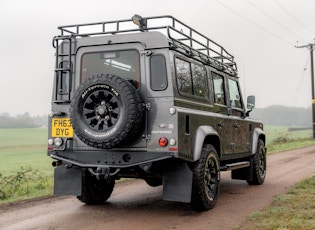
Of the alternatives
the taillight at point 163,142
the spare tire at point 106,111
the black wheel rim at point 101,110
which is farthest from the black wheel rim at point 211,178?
the black wheel rim at point 101,110

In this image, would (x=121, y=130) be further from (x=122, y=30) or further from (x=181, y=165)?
(x=122, y=30)

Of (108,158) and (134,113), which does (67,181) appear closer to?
(108,158)

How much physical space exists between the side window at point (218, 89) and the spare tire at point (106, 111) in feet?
7.32

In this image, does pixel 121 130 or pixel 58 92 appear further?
pixel 58 92

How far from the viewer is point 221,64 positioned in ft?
28.8

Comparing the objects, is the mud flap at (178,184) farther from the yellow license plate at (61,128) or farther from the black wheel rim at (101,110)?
the yellow license plate at (61,128)

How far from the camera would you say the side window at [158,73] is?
6359 mm

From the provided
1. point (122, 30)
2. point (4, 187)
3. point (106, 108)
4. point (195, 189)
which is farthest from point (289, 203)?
point (4, 187)

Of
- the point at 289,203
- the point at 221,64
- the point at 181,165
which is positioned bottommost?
the point at 289,203

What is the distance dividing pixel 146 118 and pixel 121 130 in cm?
48

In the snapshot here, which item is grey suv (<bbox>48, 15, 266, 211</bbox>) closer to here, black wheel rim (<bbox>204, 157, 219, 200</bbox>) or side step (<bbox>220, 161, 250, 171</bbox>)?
black wheel rim (<bbox>204, 157, 219, 200</bbox>)

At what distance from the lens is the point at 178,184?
20.7 feet

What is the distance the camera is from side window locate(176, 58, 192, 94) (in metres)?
6.57

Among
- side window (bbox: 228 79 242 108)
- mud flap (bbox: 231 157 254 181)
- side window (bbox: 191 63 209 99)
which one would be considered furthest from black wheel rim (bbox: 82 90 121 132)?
mud flap (bbox: 231 157 254 181)
